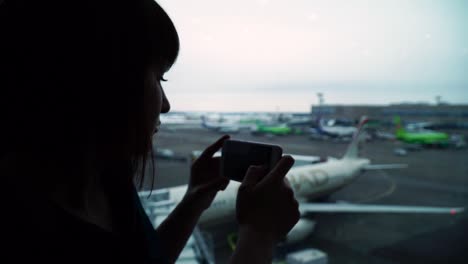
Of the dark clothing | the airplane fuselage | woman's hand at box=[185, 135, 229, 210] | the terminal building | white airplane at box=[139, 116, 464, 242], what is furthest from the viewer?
the terminal building

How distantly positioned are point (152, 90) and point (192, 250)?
2.10 m

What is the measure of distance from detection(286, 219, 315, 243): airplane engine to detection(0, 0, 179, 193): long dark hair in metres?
5.10

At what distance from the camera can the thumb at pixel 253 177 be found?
64 centimetres

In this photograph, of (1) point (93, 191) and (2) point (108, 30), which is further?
(1) point (93, 191)

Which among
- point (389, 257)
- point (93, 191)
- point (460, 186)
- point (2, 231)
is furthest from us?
point (460, 186)

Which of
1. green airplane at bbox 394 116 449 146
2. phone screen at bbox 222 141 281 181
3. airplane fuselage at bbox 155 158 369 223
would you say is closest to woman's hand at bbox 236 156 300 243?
phone screen at bbox 222 141 281 181

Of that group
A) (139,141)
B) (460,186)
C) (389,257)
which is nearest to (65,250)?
(139,141)

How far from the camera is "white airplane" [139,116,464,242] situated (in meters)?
4.62

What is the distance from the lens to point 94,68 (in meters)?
0.54

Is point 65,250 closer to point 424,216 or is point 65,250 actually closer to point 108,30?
point 108,30

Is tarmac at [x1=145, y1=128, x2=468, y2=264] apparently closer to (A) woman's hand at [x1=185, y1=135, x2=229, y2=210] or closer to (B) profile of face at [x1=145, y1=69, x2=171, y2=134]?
(A) woman's hand at [x1=185, y1=135, x2=229, y2=210]

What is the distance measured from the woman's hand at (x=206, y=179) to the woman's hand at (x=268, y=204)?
0.95ft

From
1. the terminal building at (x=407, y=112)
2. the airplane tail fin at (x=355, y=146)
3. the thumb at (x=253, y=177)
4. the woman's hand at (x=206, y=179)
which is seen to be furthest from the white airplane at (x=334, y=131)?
the thumb at (x=253, y=177)

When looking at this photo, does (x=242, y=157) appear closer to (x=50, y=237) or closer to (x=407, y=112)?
(x=50, y=237)
